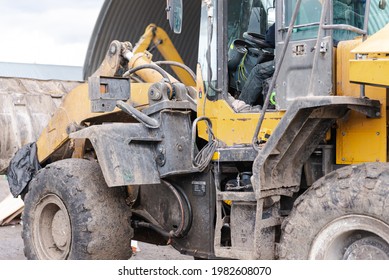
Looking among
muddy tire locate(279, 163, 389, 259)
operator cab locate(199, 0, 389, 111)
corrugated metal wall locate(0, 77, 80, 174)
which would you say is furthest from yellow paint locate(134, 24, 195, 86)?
corrugated metal wall locate(0, 77, 80, 174)

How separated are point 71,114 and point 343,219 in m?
3.50

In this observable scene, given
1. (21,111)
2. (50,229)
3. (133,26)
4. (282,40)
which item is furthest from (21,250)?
(282,40)

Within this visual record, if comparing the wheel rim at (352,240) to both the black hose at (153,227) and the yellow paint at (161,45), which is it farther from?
the yellow paint at (161,45)

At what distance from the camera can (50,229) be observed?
21.3 feet

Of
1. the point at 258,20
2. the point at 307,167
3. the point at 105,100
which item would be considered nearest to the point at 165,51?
the point at 105,100

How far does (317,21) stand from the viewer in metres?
4.77

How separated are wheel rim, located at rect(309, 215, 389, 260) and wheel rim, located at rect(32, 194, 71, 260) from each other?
2.63 m

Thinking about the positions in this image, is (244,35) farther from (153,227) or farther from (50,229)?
(50,229)

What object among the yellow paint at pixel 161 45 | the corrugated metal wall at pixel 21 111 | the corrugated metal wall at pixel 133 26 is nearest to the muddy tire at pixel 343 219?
the yellow paint at pixel 161 45

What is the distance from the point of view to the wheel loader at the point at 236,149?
4.45 meters

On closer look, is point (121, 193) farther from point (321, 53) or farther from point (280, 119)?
point (321, 53)

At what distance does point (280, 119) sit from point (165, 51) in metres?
4.03

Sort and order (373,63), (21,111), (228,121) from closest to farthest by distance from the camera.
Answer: (373,63) < (228,121) < (21,111)

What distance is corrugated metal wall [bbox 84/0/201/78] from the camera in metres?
11.3
